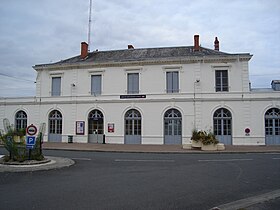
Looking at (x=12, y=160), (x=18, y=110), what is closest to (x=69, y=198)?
(x=12, y=160)

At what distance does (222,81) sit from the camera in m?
22.0

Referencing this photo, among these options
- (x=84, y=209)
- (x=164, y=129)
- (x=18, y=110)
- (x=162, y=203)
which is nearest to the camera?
(x=84, y=209)

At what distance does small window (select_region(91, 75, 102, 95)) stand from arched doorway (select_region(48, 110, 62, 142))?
401 cm

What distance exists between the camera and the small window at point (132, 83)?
23281 mm

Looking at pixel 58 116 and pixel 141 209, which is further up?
pixel 58 116

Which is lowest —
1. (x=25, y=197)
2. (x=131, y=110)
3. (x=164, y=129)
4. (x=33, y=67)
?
(x=25, y=197)

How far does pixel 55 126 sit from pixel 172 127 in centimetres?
1109

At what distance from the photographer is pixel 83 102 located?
24.0 metres

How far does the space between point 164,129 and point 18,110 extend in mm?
14624

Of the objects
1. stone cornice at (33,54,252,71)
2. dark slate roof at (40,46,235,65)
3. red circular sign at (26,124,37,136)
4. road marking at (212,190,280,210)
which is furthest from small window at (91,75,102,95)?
road marking at (212,190,280,210)

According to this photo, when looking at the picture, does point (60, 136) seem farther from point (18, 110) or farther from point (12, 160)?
point (12, 160)

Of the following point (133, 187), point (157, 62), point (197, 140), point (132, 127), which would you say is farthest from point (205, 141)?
point (133, 187)

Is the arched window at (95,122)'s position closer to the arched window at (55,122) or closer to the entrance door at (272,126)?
the arched window at (55,122)

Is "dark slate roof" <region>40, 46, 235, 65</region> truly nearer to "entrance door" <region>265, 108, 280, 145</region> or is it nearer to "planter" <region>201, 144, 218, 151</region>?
"entrance door" <region>265, 108, 280, 145</region>
